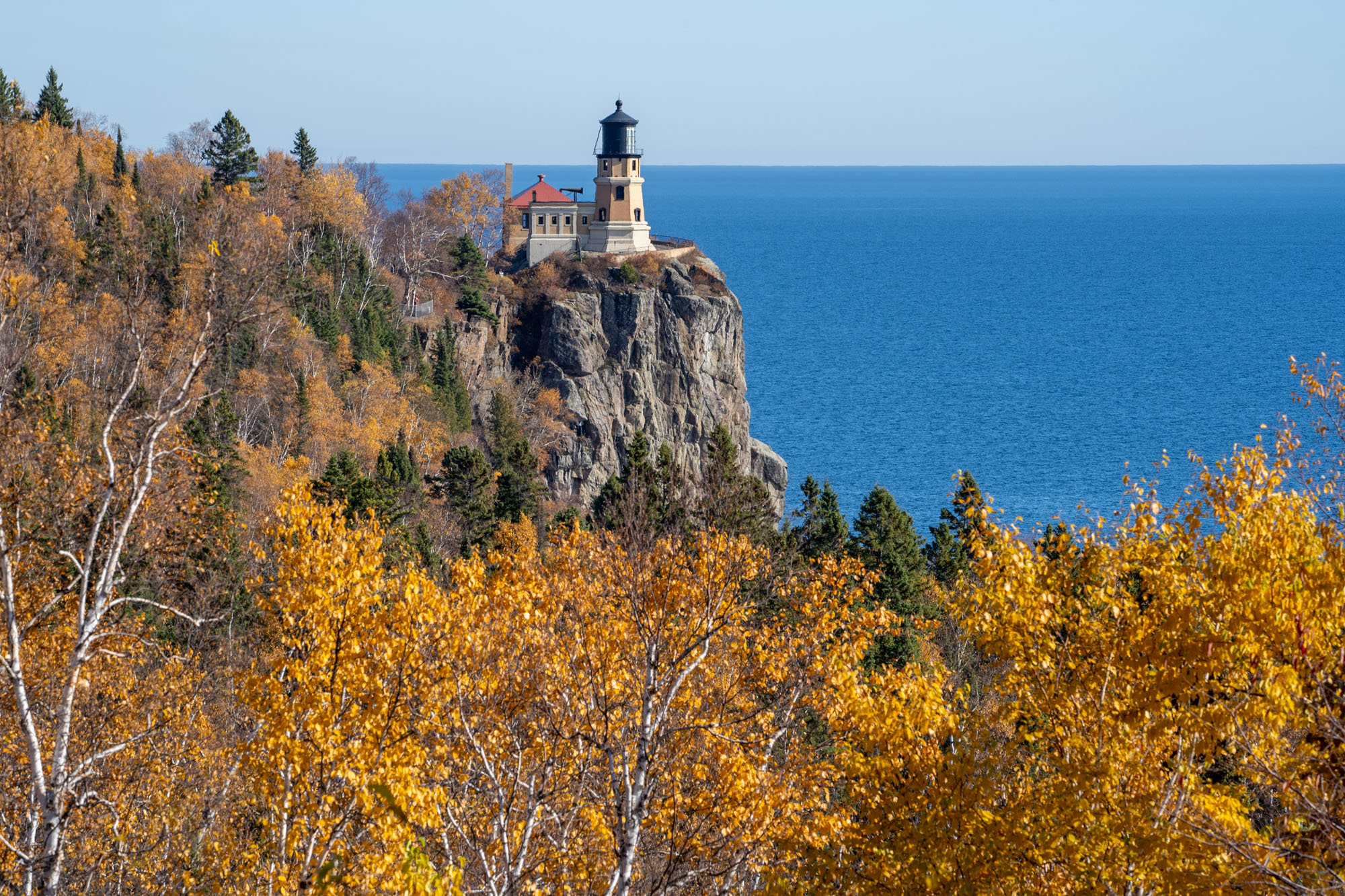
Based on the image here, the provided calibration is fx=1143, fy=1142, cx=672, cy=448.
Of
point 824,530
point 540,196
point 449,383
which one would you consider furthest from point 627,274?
point 824,530

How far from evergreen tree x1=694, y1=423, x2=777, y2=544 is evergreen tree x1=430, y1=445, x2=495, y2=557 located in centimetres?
1310

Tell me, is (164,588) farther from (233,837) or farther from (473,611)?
(473,611)

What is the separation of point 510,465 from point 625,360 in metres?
31.6

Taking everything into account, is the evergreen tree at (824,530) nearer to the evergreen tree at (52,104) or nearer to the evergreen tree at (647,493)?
the evergreen tree at (647,493)

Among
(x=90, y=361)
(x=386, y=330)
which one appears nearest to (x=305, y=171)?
(x=386, y=330)

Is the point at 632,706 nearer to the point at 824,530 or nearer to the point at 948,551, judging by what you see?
the point at 824,530

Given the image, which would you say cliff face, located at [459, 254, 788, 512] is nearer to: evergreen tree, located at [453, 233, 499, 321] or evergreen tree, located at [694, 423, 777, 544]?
evergreen tree, located at [453, 233, 499, 321]

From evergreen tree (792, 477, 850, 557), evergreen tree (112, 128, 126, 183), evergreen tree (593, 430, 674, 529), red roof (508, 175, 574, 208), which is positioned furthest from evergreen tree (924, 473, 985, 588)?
evergreen tree (112, 128, 126, 183)

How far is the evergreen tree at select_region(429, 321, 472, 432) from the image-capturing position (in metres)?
90.0

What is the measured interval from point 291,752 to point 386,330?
77425mm

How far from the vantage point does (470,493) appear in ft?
205

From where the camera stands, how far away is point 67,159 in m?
73.9

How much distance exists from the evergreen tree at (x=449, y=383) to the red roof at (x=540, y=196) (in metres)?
21.4

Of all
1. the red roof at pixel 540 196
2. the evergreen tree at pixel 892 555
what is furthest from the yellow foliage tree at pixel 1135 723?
the red roof at pixel 540 196
